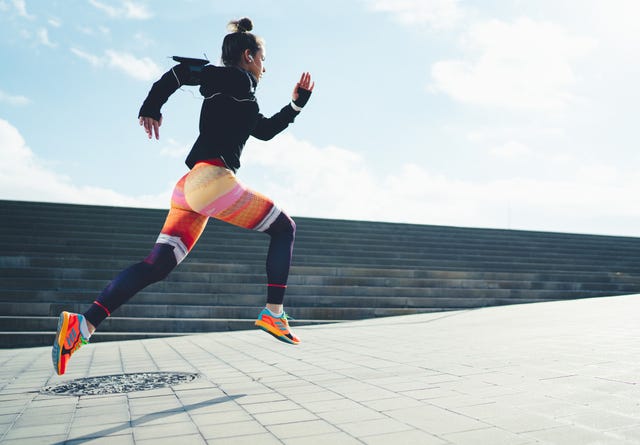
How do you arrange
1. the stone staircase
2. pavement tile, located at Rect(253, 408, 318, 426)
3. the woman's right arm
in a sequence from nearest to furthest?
pavement tile, located at Rect(253, 408, 318, 426)
the woman's right arm
the stone staircase

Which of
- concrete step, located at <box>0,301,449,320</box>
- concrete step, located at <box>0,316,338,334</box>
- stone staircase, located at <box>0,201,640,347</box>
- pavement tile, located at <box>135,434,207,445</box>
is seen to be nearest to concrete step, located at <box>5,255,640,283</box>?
stone staircase, located at <box>0,201,640,347</box>

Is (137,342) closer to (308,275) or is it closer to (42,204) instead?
(308,275)

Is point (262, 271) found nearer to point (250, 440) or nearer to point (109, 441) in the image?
point (109, 441)

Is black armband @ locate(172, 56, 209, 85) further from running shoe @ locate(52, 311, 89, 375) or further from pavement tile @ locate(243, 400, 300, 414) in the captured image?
pavement tile @ locate(243, 400, 300, 414)

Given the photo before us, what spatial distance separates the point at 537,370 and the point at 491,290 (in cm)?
878

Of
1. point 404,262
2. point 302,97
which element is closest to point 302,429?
point 302,97

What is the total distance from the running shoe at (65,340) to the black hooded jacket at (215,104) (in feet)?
3.53

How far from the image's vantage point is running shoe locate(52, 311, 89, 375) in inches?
114

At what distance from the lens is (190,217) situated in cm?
324

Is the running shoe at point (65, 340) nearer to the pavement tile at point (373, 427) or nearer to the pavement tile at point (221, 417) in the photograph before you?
the pavement tile at point (221, 417)

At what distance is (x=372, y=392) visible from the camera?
3.44 metres

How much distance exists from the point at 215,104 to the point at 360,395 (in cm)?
195

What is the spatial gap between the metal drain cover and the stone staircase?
448 centimetres

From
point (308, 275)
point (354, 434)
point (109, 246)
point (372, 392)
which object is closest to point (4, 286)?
point (109, 246)
